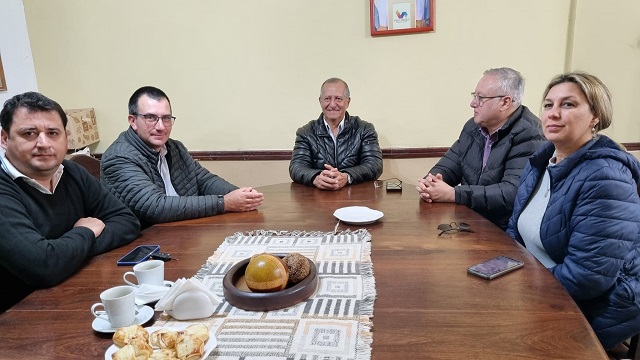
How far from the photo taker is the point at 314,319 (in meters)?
0.98

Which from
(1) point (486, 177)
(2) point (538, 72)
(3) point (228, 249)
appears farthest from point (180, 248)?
(2) point (538, 72)

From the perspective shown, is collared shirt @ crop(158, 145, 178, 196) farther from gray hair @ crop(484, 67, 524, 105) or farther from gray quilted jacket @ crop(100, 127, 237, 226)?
gray hair @ crop(484, 67, 524, 105)

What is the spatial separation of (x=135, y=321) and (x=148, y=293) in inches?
4.3

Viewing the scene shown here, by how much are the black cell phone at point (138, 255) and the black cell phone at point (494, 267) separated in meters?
0.96

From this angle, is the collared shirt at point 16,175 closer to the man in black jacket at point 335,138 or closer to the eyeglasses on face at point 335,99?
the man in black jacket at point 335,138

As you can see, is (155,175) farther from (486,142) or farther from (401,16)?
(401,16)

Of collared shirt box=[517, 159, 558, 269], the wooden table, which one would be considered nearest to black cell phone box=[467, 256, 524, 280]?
the wooden table

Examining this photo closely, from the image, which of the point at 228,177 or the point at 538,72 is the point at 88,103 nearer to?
the point at 228,177

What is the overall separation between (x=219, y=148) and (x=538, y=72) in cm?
224

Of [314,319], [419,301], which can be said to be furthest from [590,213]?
[314,319]

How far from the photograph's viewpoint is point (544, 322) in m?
0.94

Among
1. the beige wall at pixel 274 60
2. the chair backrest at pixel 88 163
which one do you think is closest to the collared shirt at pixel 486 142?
the beige wall at pixel 274 60

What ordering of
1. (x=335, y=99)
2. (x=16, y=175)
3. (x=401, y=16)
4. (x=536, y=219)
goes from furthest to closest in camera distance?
(x=401, y=16) < (x=335, y=99) < (x=536, y=219) < (x=16, y=175)

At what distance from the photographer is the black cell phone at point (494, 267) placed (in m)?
1.16
